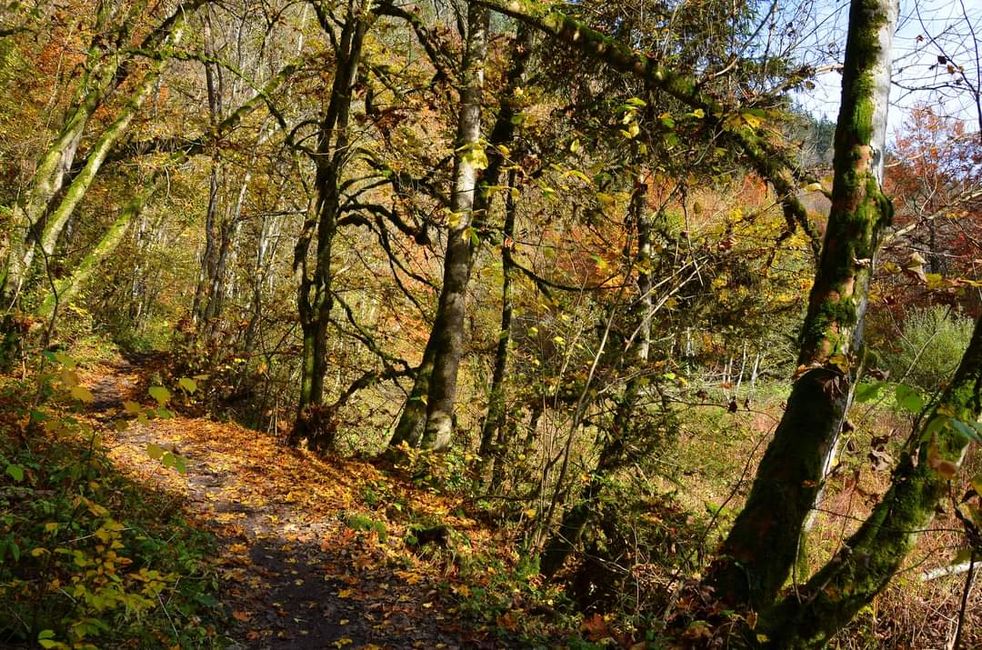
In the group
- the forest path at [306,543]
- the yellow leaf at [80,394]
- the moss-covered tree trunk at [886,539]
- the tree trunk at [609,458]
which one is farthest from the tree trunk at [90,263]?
the moss-covered tree trunk at [886,539]

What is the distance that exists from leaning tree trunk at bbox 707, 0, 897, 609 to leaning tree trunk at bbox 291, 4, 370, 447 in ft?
19.2

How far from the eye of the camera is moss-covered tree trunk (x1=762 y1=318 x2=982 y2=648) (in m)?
2.85

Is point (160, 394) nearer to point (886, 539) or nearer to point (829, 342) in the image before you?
point (829, 342)

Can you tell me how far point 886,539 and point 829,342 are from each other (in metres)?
1.02

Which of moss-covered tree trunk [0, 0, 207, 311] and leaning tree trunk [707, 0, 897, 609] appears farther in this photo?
moss-covered tree trunk [0, 0, 207, 311]

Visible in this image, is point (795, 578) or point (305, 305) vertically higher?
point (305, 305)

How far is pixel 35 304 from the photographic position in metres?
10.1

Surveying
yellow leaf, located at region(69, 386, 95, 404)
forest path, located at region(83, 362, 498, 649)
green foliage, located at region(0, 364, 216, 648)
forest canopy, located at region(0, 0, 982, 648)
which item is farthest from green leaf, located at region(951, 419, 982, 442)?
forest path, located at region(83, 362, 498, 649)

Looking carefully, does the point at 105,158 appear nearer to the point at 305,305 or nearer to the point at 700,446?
the point at 305,305

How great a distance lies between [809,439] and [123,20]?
10049mm

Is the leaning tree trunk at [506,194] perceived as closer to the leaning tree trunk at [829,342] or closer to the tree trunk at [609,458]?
the tree trunk at [609,458]

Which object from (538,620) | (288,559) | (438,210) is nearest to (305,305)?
(438,210)

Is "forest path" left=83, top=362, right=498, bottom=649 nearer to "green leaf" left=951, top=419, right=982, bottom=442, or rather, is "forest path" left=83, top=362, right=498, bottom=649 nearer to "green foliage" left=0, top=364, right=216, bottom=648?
"green foliage" left=0, top=364, right=216, bottom=648

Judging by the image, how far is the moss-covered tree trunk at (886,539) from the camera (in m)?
2.85
